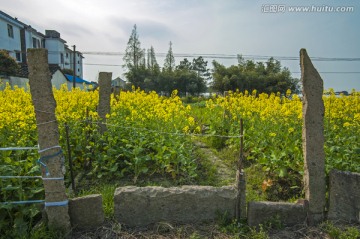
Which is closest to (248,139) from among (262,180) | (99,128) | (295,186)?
(262,180)

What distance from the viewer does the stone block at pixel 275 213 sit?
9.77 ft

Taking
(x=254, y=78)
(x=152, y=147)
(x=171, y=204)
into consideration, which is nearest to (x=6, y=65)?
(x=152, y=147)

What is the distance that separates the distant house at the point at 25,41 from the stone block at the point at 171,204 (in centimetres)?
1390

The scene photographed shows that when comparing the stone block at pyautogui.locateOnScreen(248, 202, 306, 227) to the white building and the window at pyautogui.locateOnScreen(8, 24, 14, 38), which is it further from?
the window at pyautogui.locateOnScreen(8, 24, 14, 38)

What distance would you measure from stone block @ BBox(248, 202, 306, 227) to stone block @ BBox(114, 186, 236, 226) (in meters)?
0.24

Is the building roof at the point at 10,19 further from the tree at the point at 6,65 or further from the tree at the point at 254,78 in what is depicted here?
the tree at the point at 254,78

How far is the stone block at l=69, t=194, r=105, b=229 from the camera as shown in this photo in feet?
9.49

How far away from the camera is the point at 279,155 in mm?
4188

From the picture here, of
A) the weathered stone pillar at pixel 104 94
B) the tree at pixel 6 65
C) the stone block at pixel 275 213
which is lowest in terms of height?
the stone block at pixel 275 213

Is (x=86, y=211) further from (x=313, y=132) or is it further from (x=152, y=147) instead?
(x=313, y=132)

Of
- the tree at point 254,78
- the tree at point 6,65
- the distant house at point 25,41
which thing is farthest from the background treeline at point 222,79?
the tree at point 6,65

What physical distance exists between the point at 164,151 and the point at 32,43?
1370 inches

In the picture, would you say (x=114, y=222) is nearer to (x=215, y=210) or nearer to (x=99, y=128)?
(x=215, y=210)

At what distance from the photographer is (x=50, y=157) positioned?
2768mm
